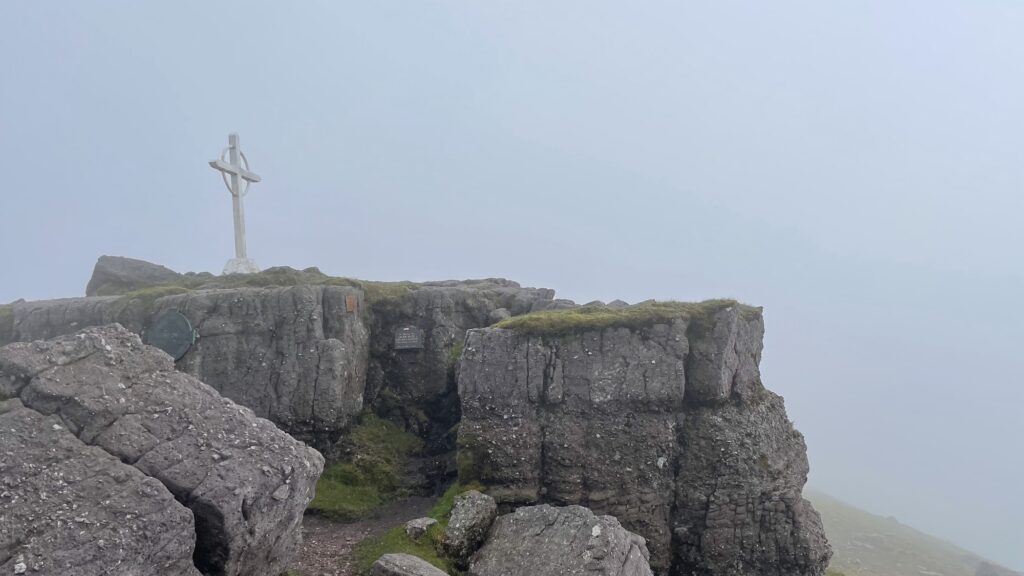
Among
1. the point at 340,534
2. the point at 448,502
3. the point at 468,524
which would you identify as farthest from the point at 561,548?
the point at 340,534

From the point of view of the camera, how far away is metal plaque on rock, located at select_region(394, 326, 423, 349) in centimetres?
2739

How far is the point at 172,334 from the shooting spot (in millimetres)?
23469

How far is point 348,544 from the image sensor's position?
18859 millimetres

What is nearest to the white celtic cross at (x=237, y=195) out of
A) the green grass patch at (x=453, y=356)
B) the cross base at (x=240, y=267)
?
the cross base at (x=240, y=267)

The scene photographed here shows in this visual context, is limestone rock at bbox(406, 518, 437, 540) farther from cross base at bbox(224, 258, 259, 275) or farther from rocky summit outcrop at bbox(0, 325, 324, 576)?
cross base at bbox(224, 258, 259, 275)

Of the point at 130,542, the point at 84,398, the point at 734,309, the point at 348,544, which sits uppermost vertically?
the point at 734,309

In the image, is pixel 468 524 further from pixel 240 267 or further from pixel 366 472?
pixel 240 267

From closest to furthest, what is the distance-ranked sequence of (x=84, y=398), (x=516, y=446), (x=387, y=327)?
(x=84, y=398), (x=516, y=446), (x=387, y=327)

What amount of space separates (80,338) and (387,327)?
564 inches

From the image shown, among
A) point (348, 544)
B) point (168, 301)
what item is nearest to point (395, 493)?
point (348, 544)

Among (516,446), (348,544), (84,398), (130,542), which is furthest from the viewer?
(516,446)

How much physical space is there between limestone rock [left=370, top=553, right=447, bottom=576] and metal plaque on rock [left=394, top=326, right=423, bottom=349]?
1184 centimetres

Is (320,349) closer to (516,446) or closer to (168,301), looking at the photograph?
(168,301)

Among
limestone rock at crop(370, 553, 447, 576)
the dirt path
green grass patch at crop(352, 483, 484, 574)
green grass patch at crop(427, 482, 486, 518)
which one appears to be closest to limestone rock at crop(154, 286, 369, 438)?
the dirt path
